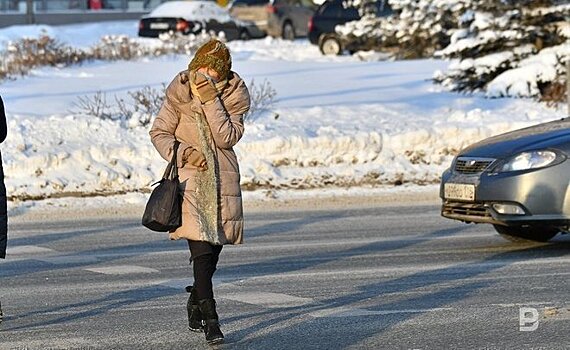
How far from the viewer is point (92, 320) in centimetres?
813

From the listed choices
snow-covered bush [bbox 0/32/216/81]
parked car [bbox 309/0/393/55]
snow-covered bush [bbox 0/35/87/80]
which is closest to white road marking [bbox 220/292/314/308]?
snow-covered bush [bbox 0/32/216/81]

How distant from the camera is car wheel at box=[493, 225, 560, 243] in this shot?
1127 cm

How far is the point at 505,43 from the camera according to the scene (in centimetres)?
2261

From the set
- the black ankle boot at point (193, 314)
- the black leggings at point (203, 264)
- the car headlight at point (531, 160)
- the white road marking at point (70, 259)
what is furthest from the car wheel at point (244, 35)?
the black leggings at point (203, 264)

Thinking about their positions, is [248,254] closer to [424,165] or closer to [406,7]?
[424,165]

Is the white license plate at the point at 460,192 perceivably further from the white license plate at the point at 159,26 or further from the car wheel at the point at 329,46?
the white license plate at the point at 159,26

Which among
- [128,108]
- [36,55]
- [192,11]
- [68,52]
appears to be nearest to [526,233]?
[128,108]

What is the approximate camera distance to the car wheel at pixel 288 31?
42562 mm

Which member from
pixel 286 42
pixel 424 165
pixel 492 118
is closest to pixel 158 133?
pixel 424 165

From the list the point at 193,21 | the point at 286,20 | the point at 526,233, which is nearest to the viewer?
the point at 526,233

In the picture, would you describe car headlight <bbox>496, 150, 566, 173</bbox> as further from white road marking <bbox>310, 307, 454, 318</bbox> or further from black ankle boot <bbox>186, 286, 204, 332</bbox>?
black ankle boot <bbox>186, 286, 204, 332</bbox>

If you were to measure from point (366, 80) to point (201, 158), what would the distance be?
17.9 metres

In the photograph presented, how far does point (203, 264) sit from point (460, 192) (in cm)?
400

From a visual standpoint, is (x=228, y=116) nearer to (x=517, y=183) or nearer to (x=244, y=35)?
(x=517, y=183)
